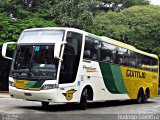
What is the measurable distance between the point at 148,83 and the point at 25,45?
12467mm

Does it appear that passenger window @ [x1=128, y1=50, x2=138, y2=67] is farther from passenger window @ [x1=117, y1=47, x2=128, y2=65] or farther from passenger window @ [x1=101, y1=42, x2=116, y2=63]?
passenger window @ [x1=101, y1=42, x2=116, y2=63]

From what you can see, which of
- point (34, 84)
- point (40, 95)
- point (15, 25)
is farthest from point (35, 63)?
point (15, 25)

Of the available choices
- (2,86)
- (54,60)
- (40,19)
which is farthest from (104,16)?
(54,60)

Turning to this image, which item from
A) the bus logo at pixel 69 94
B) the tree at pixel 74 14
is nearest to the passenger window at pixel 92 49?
the bus logo at pixel 69 94

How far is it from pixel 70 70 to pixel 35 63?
147cm

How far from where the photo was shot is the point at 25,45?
47.9 feet

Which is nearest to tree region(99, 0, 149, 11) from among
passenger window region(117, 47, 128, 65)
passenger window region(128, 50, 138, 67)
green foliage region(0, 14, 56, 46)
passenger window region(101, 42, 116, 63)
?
green foliage region(0, 14, 56, 46)

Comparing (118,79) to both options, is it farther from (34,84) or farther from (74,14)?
(74,14)

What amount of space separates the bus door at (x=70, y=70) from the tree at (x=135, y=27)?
21.5 meters

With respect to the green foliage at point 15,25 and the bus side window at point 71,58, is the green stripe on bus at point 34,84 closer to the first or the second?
the bus side window at point 71,58

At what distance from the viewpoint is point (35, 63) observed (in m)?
14.1

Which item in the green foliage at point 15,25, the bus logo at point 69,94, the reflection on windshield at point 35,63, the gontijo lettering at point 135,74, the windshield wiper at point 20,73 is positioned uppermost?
the green foliage at point 15,25

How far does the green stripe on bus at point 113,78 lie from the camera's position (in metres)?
17.8

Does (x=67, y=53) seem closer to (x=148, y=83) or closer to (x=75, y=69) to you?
(x=75, y=69)
